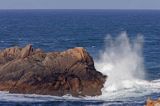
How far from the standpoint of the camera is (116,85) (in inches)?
2945

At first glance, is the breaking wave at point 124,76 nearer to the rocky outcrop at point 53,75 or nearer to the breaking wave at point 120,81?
the breaking wave at point 120,81

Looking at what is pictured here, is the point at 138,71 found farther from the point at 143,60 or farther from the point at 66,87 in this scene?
the point at 66,87

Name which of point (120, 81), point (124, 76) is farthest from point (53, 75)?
point (124, 76)

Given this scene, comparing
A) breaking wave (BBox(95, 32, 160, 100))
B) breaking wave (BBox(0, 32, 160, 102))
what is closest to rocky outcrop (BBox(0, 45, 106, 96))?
breaking wave (BBox(0, 32, 160, 102))

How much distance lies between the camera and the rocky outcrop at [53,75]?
70688 mm

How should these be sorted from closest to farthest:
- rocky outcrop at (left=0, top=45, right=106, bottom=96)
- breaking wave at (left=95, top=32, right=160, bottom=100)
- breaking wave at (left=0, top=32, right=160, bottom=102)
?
1. breaking wave at (left=0, top=32, right=160, bottom=102)
2. rocky outcrop at (left=0, top=45, right=106, bottom=96)
3. breaking wave at (left=95, top=32, right=160, bottom=100)

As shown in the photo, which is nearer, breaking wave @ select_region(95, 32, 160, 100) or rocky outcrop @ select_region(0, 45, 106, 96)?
rocky outcrop @ select_region(0, 45, 106, 96)

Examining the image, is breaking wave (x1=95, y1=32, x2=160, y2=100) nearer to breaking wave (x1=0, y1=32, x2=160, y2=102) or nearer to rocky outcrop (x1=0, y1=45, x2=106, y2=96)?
breaking wave (x1=0, y1=32, x2=160, y2=102)

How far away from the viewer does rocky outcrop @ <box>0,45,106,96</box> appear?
70.7 meters

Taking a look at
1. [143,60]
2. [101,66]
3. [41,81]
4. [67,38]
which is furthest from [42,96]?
[67,38]

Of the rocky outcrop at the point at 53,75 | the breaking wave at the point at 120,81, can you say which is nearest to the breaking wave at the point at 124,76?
the breaking wave at the point at 120,81

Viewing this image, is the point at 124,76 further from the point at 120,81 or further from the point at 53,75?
the point at 53,75

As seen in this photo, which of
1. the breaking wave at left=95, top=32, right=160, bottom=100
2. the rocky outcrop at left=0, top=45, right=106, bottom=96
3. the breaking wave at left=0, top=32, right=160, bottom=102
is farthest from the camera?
the breaking wave at left=95, top=32, right=160, bottom=100

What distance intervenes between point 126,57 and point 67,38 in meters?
53.7
